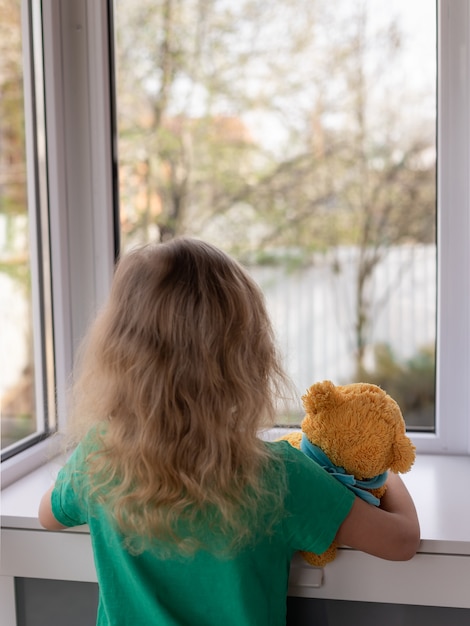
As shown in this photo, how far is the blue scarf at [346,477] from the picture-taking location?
0.92m

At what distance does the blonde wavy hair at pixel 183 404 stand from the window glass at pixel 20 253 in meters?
0.49

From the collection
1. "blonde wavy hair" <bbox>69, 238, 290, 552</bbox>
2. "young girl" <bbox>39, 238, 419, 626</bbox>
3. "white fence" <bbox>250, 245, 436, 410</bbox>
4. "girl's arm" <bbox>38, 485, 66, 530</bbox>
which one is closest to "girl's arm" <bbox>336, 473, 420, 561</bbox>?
"young girl" <bbox>39, 238, 419, 626</bbox>

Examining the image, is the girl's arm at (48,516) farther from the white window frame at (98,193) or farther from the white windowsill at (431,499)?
the white window frame at (98,193)

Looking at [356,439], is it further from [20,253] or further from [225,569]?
[20,253]

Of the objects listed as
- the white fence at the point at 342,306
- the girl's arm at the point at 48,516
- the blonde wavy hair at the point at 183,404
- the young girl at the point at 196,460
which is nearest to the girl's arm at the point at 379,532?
the young girl at the point at 196,460

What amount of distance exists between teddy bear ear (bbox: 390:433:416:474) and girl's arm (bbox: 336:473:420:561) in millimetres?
63

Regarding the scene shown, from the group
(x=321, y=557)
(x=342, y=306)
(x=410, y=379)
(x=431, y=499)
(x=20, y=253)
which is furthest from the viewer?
(x=342, y=306)

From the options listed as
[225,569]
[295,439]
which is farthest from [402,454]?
[225,569]

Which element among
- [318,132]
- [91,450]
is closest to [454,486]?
[91,450]

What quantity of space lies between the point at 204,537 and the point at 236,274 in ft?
1.07

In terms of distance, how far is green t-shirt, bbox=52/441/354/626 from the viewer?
0.87 metres

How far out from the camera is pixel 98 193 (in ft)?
4.51

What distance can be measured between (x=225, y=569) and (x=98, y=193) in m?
0.80

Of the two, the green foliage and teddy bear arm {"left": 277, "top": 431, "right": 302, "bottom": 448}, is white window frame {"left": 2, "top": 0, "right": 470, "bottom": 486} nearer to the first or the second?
the green foliage
